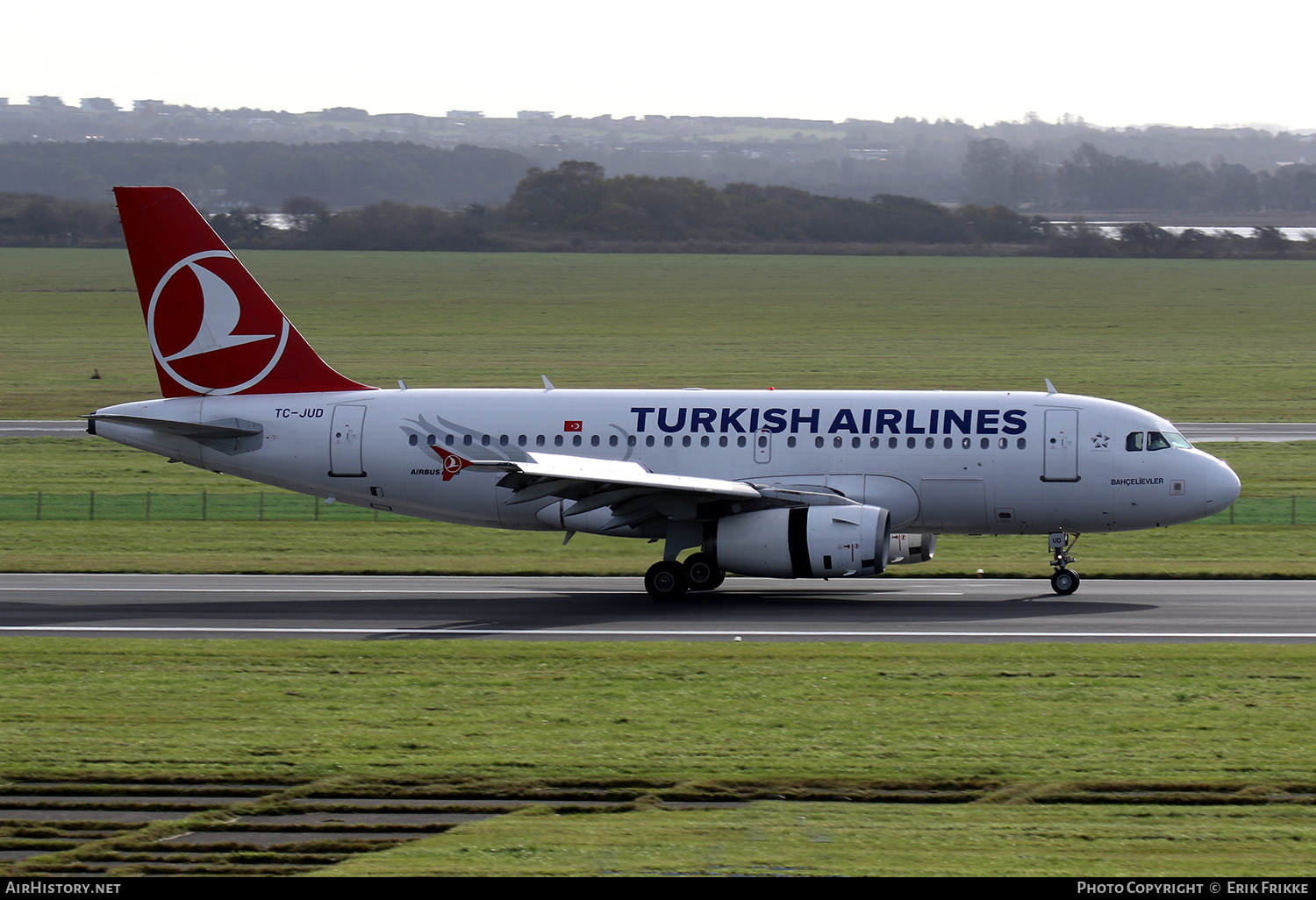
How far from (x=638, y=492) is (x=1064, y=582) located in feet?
33.8

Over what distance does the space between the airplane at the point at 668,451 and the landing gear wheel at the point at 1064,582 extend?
0.17 feet

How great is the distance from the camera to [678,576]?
111ft

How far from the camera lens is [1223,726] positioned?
21.1 m

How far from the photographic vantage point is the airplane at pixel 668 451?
109 ft

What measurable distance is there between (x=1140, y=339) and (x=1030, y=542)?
81.4 metres

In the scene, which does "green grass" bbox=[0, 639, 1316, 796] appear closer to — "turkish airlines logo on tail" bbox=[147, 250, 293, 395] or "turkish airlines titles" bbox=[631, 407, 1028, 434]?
"turkish airlines titles" bbox=[631, 407, 1028, 434]

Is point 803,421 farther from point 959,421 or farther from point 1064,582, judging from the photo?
point 1064,582

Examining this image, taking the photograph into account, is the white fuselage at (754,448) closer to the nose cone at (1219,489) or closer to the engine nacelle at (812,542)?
the nose cone at (1219,489)

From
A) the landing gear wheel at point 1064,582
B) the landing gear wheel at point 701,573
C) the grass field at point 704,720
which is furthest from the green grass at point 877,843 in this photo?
the landing gear wheel at point 1064,582

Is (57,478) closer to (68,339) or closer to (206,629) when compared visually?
(206,629)

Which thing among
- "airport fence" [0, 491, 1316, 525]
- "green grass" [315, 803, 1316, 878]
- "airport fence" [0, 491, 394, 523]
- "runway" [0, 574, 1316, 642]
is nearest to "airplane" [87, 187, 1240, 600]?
"runway" [0, 574, 1316, 642]

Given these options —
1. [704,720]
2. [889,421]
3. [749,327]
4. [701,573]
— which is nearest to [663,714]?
[704,720]

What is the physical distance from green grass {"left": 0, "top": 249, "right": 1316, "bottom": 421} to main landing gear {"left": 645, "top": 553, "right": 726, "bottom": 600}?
49.1 meters

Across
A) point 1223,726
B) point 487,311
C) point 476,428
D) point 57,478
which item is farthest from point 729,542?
point 487,311
